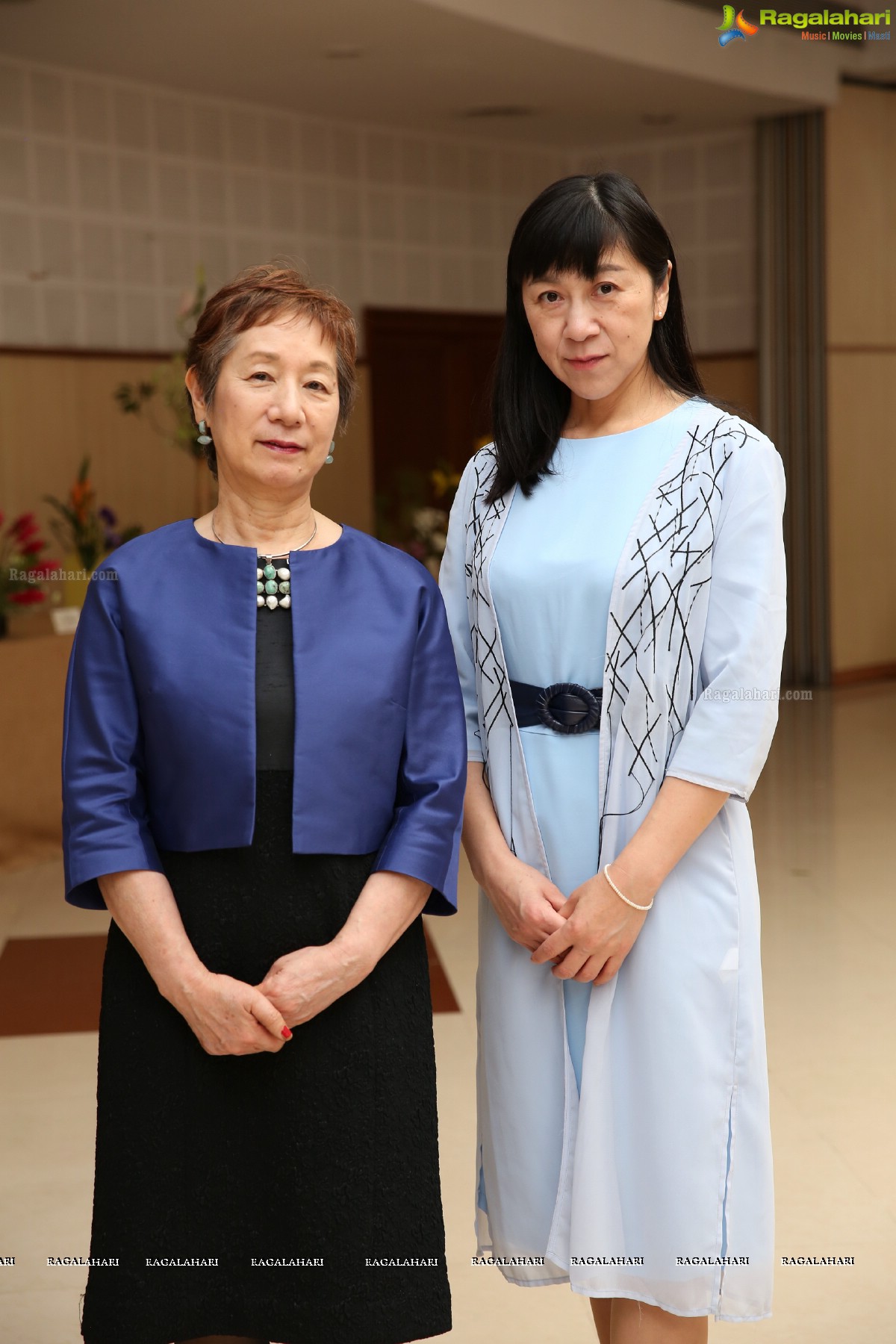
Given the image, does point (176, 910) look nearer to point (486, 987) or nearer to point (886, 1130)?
point (486, 987)

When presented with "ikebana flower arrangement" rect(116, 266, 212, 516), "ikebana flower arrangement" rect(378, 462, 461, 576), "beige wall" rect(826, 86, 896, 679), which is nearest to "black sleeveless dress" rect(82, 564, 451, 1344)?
"ikebana flower arrangement" rect(116, 266, 212, 516)

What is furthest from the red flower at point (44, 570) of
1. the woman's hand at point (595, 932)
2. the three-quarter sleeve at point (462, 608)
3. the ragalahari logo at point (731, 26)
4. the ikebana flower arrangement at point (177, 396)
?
the ragalahari logo at point (731, 26)

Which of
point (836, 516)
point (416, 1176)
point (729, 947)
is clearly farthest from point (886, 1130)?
point (836, 516)

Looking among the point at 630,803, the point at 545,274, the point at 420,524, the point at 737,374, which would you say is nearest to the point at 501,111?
the point at 737,374

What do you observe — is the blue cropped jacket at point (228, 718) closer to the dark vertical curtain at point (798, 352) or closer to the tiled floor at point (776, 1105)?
the tiled floor at point (776, 1105)

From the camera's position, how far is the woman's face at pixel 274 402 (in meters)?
1.71

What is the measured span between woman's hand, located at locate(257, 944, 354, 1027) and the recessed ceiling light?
9.16 meters

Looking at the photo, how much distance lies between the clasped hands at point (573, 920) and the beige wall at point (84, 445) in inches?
264

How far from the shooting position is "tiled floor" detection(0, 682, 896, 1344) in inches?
104

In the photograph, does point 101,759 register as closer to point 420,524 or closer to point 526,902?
point 526,902

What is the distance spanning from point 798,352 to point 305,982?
32.0 ft

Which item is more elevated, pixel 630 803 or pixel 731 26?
pixel 731 26

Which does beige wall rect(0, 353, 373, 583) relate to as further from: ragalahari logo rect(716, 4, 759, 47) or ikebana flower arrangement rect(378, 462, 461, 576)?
ragalahari logo rect(716, 4, 759, 47)

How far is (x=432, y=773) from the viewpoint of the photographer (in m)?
1.79
